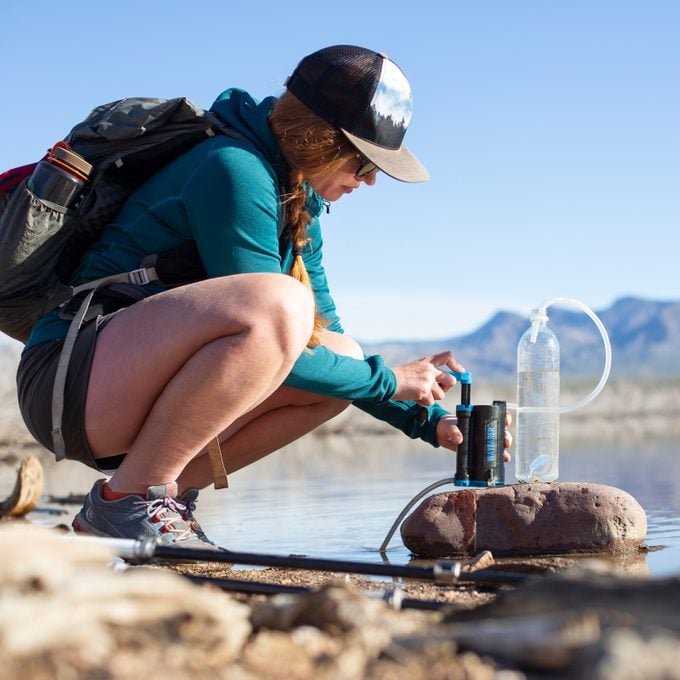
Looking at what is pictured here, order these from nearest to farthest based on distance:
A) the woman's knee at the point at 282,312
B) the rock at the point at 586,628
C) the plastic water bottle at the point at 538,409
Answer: the rock at the point at 586,628 → the woman's knee at the point at 282,312 → the plastic water bottle at the point at 538,409

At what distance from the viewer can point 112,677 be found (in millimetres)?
1518

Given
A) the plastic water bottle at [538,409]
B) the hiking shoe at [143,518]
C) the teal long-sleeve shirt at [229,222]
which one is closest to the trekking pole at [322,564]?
the hiking shoe at [143,518]

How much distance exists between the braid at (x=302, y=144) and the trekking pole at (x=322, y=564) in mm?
1597

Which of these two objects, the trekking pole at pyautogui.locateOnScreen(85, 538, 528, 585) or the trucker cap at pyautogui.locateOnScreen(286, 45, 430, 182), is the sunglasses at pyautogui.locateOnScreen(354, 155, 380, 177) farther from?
the trekking pole at pyautogui.locateOnScreen(85, 538, 528, 585)

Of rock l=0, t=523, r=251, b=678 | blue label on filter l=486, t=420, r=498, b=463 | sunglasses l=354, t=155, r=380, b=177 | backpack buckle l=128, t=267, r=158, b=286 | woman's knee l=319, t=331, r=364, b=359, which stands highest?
sunglasses l=354, t=155, r=380, b=177

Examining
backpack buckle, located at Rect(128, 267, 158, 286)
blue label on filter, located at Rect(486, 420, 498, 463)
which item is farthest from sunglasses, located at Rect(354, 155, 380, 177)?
blue label on filter, located at Rect(486, 420, 498, 463)

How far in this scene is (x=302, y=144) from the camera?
12.7 ft

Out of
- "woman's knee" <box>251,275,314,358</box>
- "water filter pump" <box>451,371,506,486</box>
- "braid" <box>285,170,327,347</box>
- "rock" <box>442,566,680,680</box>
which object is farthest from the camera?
"water filter pump" <box>451,371,506,486</box>

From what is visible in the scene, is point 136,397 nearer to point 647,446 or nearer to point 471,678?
point 471,678

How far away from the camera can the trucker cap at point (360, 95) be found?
3.86 metres

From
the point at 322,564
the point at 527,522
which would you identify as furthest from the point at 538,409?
the point at 322,564

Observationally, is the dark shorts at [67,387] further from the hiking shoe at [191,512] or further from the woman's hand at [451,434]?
the woman's hand at [451,434]

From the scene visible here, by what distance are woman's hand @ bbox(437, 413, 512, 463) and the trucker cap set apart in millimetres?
1052

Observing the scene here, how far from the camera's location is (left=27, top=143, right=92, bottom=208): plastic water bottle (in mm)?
3625
